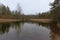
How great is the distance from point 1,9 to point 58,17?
4815 centimetres

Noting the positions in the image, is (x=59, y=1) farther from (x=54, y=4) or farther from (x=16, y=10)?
(x=16, y=10)

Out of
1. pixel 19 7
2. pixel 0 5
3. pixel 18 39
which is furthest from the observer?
pixel 19 7

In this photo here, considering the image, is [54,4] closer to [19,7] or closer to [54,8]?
[54,8]

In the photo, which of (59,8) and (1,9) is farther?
(1,9)

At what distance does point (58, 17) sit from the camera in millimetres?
31609

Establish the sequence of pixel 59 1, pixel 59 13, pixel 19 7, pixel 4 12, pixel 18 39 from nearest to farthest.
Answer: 1. pixel 18 39
2. pixel 59 13
3. pixel 59 1
4. pixel 4 12
5. pixel 19 7

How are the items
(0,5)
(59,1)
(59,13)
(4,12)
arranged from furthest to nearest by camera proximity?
(0,5)
(4,12)
(59,1)
(59,13)

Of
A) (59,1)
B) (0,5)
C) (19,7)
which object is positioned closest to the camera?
(59,1)

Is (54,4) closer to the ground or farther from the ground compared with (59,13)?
farther from the ground

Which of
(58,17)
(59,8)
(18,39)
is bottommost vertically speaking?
(18,39)

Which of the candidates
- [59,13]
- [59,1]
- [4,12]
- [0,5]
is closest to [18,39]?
[59,13]

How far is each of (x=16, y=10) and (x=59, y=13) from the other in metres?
60.2

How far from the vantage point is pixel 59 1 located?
33.3 m

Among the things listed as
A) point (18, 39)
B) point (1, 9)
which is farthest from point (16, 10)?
point (18, 39)
